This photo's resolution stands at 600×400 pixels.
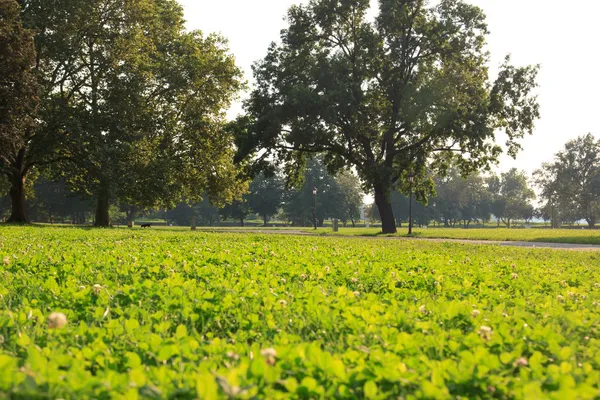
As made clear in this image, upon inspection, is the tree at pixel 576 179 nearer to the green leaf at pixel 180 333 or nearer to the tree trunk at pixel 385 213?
the tree trunk at pixel 385 213

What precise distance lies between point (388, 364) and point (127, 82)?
32.3 meters

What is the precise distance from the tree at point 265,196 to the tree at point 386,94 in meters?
53.8

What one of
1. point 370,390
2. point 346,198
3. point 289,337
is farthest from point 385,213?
point 346,198

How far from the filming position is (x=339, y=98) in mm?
28000

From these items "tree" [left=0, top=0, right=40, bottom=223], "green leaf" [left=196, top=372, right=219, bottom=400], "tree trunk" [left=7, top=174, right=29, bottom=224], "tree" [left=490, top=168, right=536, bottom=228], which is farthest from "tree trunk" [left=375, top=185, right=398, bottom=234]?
"tree" [left=490, top=168, right=536, bottom=228]

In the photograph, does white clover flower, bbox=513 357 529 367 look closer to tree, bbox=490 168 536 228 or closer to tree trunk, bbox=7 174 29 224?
tree trunk, bbox=7 174 29 224

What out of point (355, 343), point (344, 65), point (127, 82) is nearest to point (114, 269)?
point (355, 343)

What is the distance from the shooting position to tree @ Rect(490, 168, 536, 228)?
98.6m

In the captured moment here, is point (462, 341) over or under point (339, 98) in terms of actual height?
under

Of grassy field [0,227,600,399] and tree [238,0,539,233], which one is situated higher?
tree [238,0,539,233]

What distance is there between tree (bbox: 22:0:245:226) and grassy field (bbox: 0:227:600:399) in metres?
25.2

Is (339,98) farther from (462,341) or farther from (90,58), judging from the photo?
(462,341)

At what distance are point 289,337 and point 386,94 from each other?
30.3 m

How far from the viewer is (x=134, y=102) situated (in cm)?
3098
